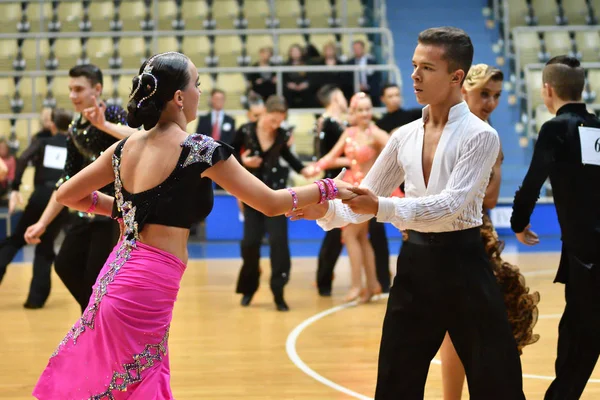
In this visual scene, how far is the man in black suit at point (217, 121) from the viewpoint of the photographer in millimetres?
11977

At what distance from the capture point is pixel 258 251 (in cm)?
812

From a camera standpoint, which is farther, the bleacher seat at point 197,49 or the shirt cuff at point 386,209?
the bleacher seat at point 197,49

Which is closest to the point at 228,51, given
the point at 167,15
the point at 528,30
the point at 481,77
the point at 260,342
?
the point at 167,15

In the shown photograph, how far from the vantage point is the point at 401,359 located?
336cm

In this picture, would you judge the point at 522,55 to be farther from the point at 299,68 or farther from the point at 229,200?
the point at 229,200

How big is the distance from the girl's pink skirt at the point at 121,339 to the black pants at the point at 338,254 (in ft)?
18.1

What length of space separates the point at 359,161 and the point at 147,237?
5.20 meters

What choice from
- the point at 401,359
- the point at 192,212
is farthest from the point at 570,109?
the point at 192,212

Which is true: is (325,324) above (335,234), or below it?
below

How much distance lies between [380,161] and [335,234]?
519 cm

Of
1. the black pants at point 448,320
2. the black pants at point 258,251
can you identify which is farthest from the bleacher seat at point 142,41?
the black pants at point 448,320

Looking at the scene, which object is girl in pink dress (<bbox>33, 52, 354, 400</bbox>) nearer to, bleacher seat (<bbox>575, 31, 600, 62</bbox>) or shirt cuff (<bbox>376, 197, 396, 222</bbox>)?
shirt cuff (<bbox>376, 197, 396, 222</bbox>)

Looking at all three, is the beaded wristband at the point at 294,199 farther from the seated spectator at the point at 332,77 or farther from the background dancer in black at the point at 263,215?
the seated spectator at the point at 332,77

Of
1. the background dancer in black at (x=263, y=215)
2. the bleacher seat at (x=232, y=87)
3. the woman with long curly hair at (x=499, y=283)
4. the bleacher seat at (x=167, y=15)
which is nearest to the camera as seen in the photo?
the woman with long curly hair at (x=499, y=283)
